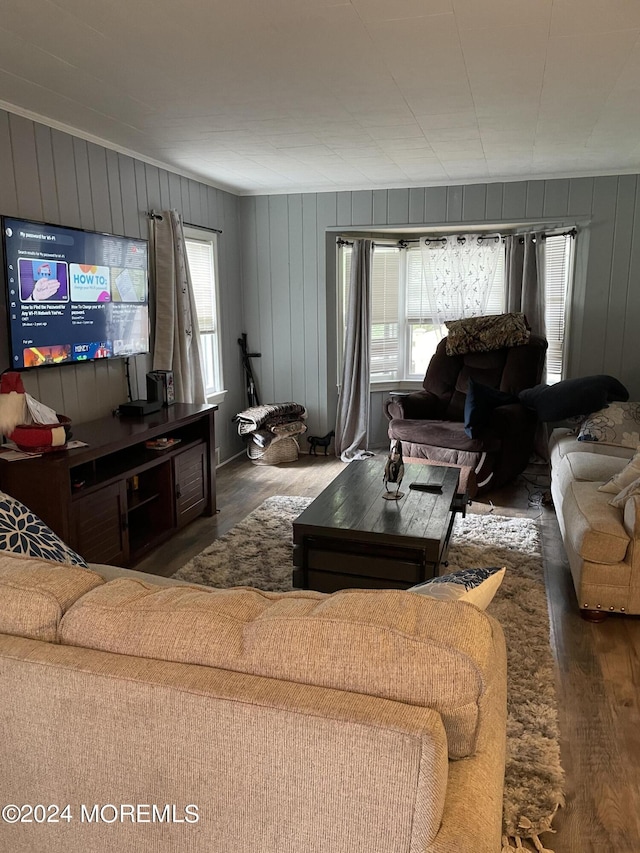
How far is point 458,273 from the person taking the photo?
6.04m

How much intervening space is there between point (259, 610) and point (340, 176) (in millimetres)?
4642

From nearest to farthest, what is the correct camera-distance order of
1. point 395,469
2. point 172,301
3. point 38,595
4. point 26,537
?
point 38,595, point 26,537, point 395,469, point 172,301

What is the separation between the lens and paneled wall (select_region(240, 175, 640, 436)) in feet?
17.0

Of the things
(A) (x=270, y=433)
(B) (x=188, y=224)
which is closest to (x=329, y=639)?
(B) (x=188, y=224)

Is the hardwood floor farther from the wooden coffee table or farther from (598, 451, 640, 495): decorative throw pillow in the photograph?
the wooden coffee table

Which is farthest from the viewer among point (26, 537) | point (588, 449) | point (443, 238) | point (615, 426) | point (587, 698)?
point (443, 238)

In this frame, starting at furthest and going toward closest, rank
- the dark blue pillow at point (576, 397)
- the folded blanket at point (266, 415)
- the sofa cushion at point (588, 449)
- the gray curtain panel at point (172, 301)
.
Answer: the folded blanket at point (266, 415) → the dark blue pillow at point (576, 397) → the gray curtain panel at point (172, 301) → the sofa cushion at point (588, 449)

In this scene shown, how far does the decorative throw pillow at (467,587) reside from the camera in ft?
4.38

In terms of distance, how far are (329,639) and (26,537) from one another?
1.23 m

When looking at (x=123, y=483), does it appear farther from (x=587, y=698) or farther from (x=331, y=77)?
(x=587, y=698)

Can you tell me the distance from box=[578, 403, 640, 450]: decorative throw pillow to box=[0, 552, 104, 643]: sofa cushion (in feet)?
12.9

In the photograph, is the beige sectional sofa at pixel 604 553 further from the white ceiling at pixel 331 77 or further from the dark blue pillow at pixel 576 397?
the white ceiling at pixel 331 77

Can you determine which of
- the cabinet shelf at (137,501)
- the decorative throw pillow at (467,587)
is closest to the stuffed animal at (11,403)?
the cabinet shelf at (137,501)

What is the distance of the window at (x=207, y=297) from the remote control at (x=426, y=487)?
2652mm
